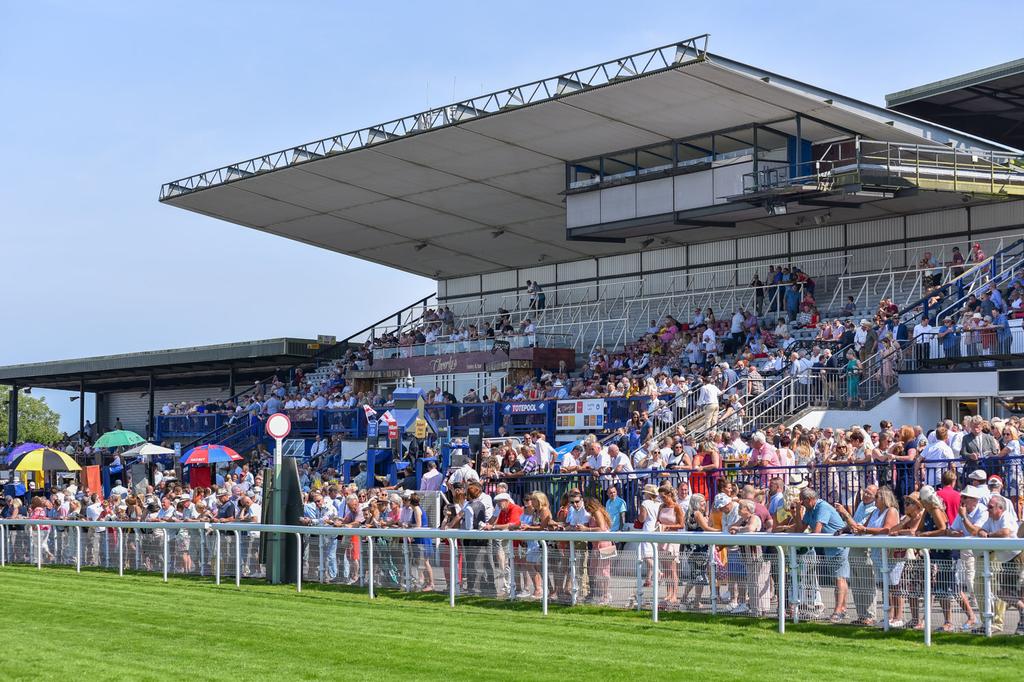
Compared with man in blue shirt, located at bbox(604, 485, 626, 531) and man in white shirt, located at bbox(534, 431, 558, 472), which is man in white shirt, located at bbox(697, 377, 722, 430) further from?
man in blue shirt, located at bbox(604, 485, 626, 531)

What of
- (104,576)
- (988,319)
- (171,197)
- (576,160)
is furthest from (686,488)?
(171,197)

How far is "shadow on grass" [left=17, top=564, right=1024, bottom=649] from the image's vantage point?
11148 mm

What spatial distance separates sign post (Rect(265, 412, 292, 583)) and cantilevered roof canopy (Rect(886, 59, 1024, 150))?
22.2 m

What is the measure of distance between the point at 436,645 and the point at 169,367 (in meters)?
46.7

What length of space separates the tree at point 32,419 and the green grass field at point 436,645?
77.6 meters

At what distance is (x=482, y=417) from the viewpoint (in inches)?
1328

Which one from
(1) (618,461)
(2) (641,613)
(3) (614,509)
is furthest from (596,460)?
(2) (641,613)

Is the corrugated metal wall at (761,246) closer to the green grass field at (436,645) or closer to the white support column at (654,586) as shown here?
the green grass field at (436,645)

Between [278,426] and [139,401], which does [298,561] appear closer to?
[278,426]

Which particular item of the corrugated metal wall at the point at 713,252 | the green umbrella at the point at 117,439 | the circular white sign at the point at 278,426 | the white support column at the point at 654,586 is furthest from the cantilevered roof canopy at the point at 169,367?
the white support column at the point at 654,586

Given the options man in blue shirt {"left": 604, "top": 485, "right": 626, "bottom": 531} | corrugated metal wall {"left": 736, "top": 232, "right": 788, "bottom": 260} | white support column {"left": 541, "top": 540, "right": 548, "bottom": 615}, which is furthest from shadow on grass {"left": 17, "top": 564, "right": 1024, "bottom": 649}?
corrugated metal wall {"left": 736, "top": 232, "right": 788, "bottom": 260}

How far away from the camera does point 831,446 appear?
18.9 meters

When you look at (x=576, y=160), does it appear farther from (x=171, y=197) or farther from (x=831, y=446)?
(x=831, y=446)

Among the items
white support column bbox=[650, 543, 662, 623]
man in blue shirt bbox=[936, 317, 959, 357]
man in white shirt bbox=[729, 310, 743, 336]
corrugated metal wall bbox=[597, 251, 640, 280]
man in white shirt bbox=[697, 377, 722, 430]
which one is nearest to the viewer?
white support column bbox=[650, 543, 662, 623]
